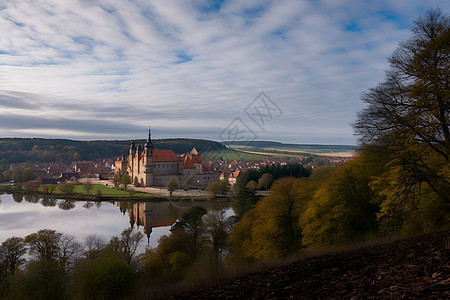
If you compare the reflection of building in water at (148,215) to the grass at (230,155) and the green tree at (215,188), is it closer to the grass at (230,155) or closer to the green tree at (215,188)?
the green tree at (215,188)

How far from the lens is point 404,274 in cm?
368

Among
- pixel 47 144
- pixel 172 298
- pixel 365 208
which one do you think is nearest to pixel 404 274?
pixel 172 298

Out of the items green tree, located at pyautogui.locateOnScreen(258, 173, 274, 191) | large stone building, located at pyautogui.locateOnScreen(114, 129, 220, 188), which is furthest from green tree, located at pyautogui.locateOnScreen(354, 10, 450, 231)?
large stone building, located at pyautogui.locateOnScreen(114, 129, 220, 188)

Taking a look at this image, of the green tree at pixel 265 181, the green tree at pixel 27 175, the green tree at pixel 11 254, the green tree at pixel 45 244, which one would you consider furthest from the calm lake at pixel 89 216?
the green tree at pixel 27 175

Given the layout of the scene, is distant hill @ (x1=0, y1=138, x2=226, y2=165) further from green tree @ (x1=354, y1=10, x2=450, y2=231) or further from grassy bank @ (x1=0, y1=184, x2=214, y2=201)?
green tree @ (x1=354, y1=10, x2=450, y2=231)

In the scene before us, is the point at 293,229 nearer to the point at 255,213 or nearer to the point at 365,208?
the point at 255,213

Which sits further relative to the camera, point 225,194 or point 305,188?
point 225,194

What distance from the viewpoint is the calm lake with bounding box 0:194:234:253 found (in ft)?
83.9

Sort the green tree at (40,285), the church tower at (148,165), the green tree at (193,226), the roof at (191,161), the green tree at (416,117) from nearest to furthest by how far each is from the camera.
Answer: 1. the green tree at (416,117)
2. the green tree at (40,285)
3. the green tree at (193,226)
4. the church tower at (148,165)
5. the roof at (191,161)

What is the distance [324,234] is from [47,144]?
454 feet

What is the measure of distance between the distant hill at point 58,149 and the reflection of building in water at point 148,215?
63.9m

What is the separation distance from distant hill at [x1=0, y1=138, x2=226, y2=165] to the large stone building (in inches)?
1640

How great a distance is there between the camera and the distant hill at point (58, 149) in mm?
108562

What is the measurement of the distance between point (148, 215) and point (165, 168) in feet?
86.0
